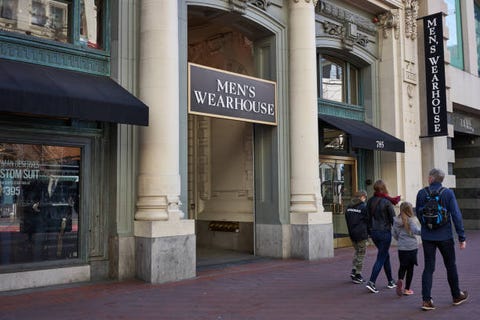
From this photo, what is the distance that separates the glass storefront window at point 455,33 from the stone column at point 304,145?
29.5 feet

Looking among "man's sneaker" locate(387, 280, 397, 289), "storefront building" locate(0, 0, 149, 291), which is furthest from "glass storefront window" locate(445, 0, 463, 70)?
"storefront building" locate(0, 0, 149, 291)

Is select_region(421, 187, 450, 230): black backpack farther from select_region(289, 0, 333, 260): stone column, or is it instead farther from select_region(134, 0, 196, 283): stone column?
select_region(289, 0, 333, 260): stone column

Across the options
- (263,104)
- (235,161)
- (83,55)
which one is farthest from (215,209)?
(83,55)

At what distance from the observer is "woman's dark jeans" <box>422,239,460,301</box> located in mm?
6559

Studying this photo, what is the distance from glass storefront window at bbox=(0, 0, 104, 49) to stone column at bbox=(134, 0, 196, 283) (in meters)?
0.84

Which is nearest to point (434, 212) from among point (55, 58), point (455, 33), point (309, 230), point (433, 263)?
point (433, 263)

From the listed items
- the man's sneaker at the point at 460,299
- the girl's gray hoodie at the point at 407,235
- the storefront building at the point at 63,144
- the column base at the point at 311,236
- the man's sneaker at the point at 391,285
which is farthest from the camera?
the column base at the point at 311,236

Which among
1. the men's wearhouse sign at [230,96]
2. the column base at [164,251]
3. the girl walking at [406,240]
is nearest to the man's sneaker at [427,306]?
the girl walking at [406,240]

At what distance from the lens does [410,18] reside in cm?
1587

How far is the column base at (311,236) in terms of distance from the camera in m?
11.5

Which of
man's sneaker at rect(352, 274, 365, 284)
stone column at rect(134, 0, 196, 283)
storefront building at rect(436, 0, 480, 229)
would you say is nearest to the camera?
man's sneaker at rect(352, 274, 365, 284)

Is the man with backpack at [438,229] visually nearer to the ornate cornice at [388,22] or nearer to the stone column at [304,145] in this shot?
the stone column at [304,145]

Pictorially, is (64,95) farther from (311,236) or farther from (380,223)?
(311,236)

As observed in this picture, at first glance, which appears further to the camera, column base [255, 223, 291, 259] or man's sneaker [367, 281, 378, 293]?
column base [255, 223, 291, 259]
